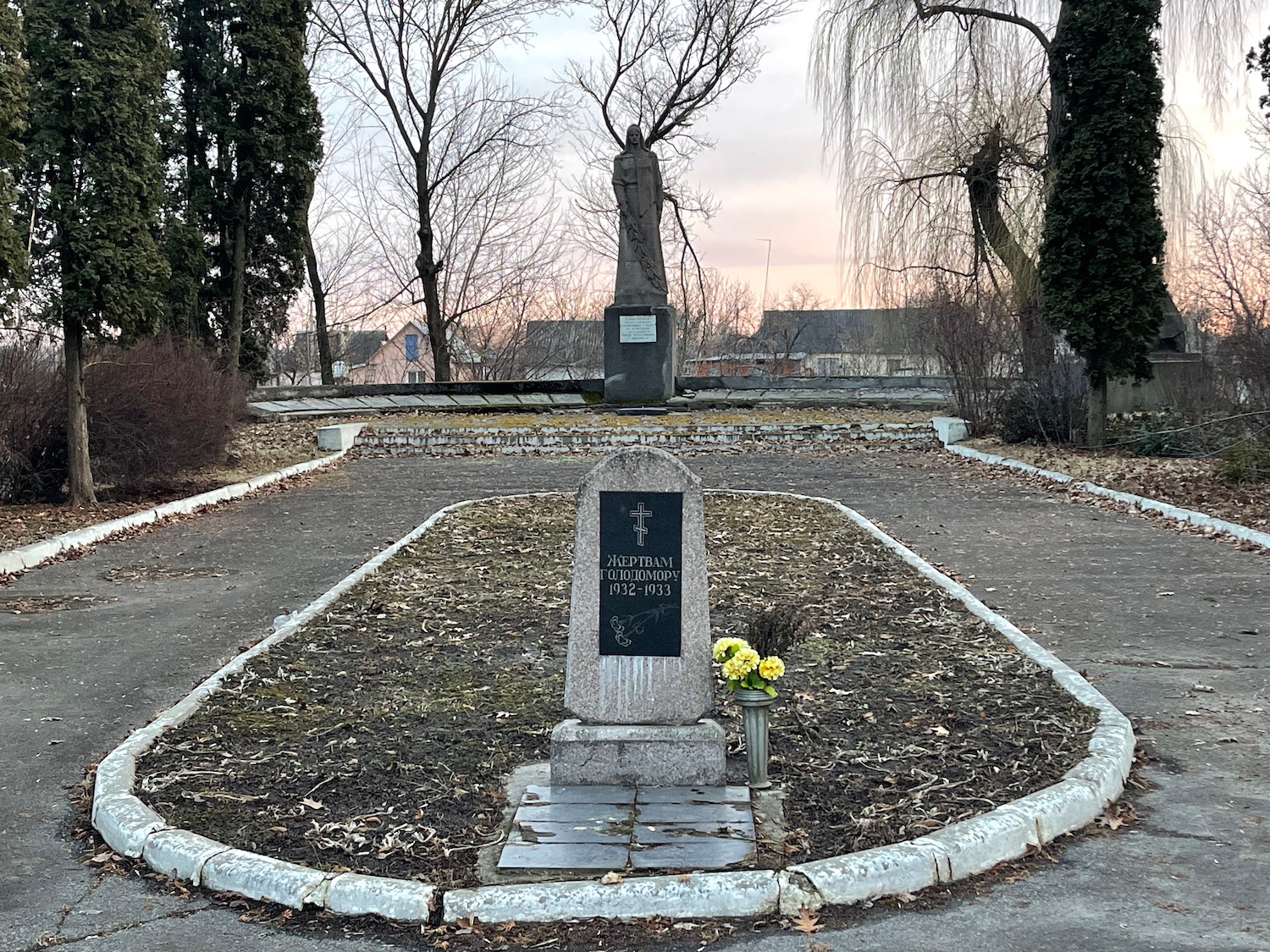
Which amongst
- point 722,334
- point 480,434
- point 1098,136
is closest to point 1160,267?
point 1098,136

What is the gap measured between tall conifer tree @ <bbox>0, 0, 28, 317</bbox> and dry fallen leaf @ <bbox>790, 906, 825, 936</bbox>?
1015 cm

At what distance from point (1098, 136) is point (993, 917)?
17.1m

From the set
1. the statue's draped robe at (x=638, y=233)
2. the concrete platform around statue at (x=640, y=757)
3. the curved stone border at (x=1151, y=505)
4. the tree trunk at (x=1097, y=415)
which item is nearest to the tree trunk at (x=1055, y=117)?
the tree trunk at (x=1097, y=415)

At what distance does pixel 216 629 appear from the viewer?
329 inches

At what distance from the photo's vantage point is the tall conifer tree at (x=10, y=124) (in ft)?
36.5

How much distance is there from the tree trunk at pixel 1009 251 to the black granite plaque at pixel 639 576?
1664 cm

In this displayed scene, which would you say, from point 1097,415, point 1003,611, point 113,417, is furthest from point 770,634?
point 1097,415

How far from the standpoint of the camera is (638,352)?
26.2 meters

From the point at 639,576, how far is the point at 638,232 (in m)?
22.3

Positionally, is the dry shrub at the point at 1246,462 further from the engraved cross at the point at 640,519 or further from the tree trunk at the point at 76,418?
the tree trunk at the point at 76,418

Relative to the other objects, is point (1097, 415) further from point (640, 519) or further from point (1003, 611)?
point (640, 519)

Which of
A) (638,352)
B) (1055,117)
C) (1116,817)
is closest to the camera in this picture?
(1116,817)

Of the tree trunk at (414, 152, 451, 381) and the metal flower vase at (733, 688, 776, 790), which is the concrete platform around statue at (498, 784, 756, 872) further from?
the tree trunk at (414, 152, 451, 381)

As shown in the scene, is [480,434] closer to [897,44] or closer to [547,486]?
[547,486]
